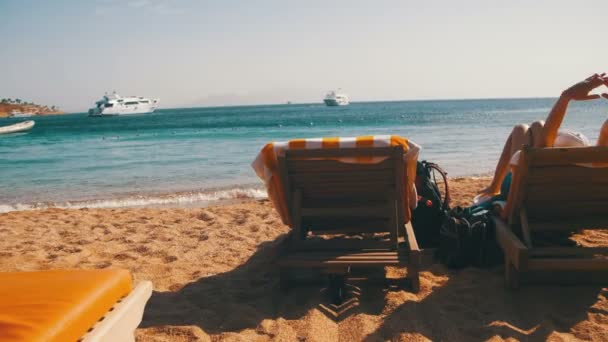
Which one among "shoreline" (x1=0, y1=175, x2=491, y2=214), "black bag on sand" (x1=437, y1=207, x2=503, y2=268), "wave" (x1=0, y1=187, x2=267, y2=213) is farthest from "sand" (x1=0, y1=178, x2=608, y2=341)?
"wave" (x1=0, y1=187, x2=267, y2=213)

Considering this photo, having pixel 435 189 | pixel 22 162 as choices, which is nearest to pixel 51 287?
pixel 435 189

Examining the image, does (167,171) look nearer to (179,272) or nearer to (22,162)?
(22,162)

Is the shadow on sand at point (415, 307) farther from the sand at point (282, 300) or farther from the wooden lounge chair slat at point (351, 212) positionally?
the wooden lounge chair slat at point (351, 212)

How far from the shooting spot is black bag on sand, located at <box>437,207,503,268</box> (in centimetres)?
375

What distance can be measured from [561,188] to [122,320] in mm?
3004

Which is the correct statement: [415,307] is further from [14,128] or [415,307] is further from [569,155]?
[14,128]

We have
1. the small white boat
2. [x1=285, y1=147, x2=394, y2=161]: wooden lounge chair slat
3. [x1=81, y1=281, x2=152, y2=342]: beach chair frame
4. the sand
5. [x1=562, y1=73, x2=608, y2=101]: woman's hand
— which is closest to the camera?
[x1=81, y1=281, x2=152, y2=342]: beach chair frame

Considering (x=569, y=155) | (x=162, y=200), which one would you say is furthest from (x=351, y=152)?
(x=162, y=200)

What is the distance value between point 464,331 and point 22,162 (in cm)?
1732

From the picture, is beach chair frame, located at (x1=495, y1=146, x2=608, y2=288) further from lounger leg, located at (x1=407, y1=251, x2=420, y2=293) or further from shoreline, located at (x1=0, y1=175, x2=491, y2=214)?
shoreline, located at (x1=0, y1=175, x2=491, y2=214)

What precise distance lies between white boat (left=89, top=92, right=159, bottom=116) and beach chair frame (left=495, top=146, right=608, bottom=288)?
78869 mm

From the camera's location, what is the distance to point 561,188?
129 inches

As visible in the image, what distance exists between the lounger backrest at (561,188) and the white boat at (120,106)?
78.9 meters

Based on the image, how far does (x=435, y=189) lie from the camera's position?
14.3ft
